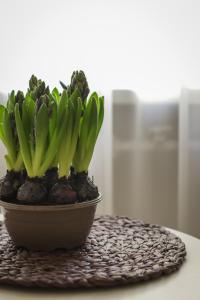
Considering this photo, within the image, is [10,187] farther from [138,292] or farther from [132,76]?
[132,76]

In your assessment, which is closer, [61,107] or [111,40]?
[61,107]

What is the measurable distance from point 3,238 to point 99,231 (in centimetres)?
22

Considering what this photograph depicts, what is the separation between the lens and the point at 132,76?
75.2 inches

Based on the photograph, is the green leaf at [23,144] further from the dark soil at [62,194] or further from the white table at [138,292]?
the white table at [138,292]

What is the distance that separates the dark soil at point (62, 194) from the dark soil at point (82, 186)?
2 cm

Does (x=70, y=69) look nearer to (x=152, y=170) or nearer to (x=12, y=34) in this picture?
(x=12, y=34)

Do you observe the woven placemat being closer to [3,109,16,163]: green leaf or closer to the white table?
the white table

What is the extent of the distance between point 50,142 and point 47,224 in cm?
16

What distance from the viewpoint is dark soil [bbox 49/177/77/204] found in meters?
0.99

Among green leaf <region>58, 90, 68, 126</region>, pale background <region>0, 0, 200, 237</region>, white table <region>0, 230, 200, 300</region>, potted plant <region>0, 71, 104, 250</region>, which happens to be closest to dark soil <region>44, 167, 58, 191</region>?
potted plant <region>0, 71, 104, 250</region>

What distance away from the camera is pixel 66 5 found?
1.92 m

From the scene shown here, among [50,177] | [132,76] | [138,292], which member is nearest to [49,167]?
[50,177]

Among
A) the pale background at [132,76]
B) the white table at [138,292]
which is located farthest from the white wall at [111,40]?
the white table at [138,292]

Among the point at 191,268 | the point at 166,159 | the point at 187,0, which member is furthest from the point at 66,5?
the point at 191,268
